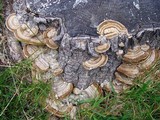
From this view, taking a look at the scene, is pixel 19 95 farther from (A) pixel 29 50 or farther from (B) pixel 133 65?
(B) pixel 133 65

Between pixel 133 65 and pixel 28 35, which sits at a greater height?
pixel 28 35

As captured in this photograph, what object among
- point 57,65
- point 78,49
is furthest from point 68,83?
point 78,49

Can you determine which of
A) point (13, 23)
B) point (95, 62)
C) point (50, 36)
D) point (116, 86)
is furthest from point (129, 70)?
point (13, 23)

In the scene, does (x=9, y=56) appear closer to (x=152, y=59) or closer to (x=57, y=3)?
(x=57, y=3)

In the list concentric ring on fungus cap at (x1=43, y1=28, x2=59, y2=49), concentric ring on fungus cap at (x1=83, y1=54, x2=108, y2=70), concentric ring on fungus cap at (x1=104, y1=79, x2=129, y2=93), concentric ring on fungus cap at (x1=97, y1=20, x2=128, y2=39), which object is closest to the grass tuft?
concentric ring on fungus cap at (x1=43, y1=28, x2=59, y2=49)

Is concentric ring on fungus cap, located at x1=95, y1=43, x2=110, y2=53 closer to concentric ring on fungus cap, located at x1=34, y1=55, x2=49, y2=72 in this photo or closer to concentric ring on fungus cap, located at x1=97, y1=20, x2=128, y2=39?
concentric ring on fungus cap, located at x1=97, y1=20, x2=128, y2=39

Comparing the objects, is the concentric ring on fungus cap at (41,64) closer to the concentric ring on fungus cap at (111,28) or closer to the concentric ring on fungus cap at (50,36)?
the concentric ring on fungus cap at (50,36)
